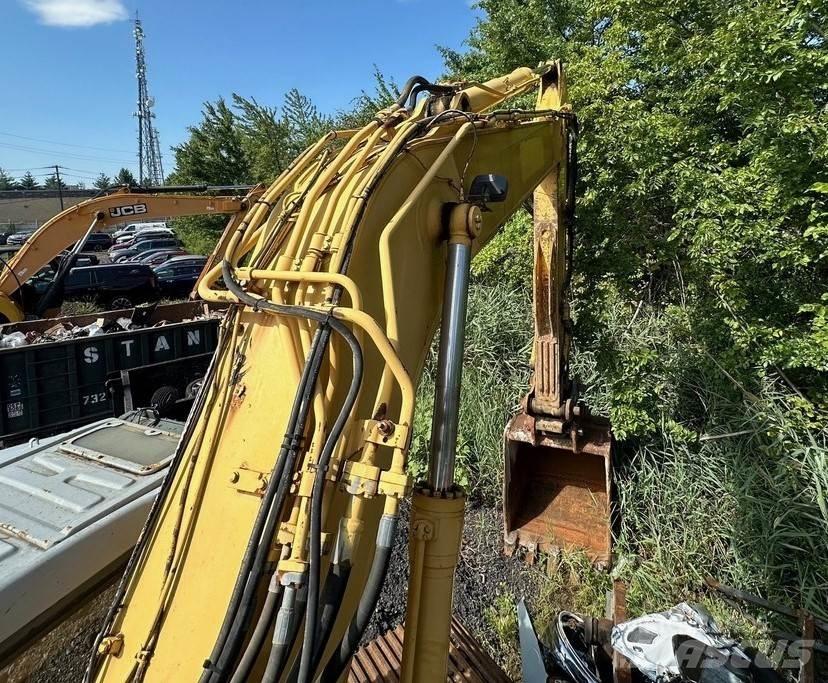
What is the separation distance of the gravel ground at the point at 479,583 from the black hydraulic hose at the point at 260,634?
8.60 feet

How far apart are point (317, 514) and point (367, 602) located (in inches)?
12.1

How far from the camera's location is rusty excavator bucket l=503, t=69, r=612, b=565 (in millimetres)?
3693

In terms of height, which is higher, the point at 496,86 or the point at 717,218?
the point at 496,86

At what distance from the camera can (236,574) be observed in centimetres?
138

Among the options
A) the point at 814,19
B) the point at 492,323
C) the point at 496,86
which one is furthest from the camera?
the point at 492,323

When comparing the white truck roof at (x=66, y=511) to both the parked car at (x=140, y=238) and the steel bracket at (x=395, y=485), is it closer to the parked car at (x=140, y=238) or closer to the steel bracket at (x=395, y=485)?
the steel bracket at (x=395, y=485)

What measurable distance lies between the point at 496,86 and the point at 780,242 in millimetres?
2893

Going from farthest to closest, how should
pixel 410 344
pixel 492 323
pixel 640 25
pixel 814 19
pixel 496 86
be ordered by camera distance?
pixel 492 323
pixel 640 25
pixel 814 19
pixel 496 86
pixel 410 344

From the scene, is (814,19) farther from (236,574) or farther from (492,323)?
(236,574)

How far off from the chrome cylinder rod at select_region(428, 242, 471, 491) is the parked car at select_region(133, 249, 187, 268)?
2197 cm

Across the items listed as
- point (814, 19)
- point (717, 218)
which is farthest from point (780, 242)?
point (814, 19)

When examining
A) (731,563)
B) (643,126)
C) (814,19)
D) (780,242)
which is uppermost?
(814,19)

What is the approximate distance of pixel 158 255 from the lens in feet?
72.4

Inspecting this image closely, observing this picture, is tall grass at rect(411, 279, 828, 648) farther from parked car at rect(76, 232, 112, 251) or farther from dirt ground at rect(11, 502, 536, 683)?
parked car at rect(76, 232, 112, 251)
